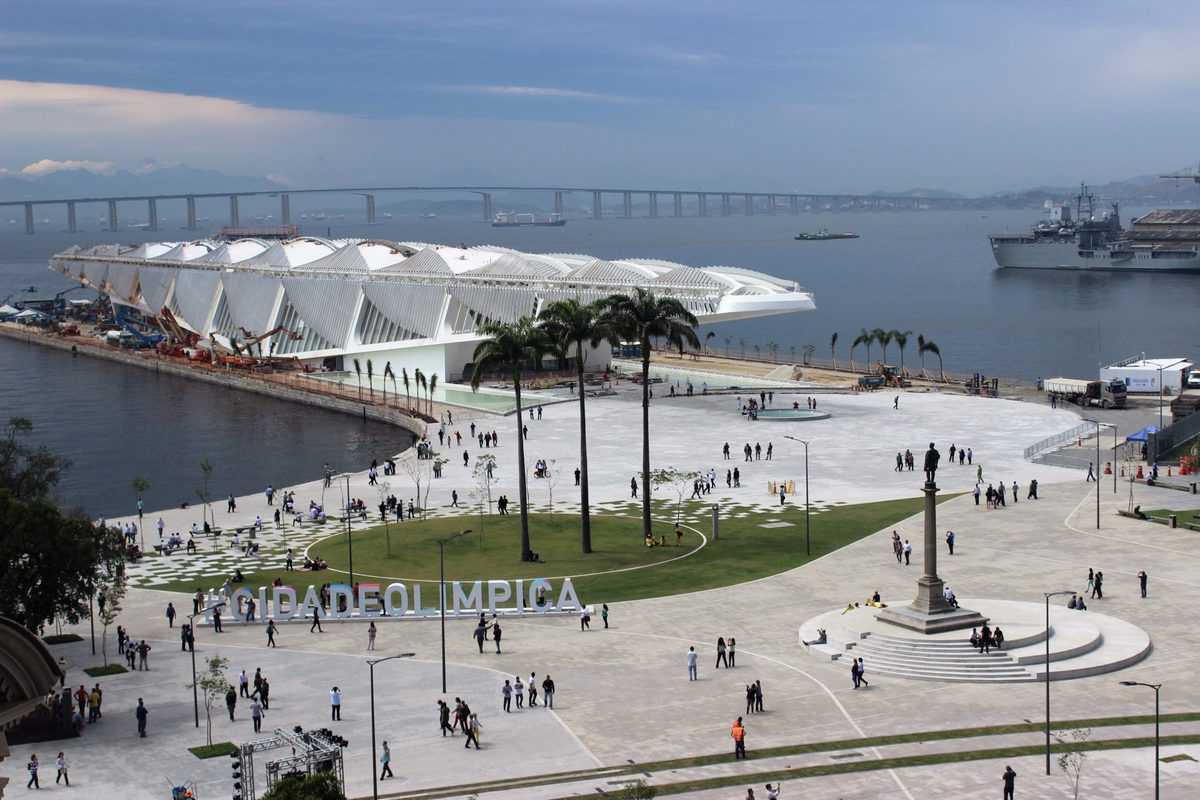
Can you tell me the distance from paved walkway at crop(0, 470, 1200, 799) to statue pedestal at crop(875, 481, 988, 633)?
8.61 feet

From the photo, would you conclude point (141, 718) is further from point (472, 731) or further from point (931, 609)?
point (931, 609)

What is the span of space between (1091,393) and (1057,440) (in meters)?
13.2

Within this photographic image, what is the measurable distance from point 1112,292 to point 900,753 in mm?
179678

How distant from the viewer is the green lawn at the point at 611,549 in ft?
156

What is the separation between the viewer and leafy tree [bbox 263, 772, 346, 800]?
21.6 m

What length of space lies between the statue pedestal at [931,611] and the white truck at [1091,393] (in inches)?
1802

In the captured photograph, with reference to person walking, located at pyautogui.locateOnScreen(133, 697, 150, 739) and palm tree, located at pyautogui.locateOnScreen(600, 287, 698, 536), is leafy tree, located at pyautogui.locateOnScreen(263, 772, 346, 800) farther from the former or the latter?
palm tree, located at pyautogui.locateOnScreen(600, 287, 698, 536)

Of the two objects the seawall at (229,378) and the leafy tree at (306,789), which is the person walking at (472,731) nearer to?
the leafy tree at (306,789)

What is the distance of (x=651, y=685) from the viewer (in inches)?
1433

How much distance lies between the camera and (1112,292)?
19825 cm

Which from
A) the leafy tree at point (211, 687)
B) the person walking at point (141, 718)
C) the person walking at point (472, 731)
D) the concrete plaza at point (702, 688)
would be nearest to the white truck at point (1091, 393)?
the concrete plaza at point (702, 688)

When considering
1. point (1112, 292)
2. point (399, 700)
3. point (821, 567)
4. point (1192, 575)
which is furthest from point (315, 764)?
point (1112, 292)

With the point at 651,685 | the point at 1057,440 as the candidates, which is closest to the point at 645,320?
the point at 651,685

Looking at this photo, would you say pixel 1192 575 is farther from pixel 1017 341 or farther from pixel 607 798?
pixel 1017 341
